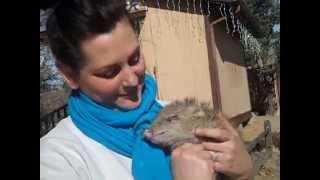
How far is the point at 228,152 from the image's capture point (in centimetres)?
313

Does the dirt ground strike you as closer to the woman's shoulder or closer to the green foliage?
the green foliage

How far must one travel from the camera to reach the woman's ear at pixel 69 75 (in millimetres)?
3117

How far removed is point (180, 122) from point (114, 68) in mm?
507

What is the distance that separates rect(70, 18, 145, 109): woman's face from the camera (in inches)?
120

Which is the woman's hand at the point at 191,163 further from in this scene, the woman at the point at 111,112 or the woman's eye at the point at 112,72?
the woman's eye at the point at 112,72

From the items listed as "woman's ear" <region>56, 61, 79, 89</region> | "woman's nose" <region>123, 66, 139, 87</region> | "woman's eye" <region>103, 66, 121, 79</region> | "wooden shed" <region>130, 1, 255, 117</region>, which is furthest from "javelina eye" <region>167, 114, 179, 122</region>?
"woman's ear" <region>56, 61, 79, 89</region>

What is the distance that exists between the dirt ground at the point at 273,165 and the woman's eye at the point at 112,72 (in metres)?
1.00

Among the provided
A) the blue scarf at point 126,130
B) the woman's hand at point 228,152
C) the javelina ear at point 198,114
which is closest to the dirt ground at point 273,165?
the woman's hand at point 228,152

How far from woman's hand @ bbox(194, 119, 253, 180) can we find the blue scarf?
260 millimetres

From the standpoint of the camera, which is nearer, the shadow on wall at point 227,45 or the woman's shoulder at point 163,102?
the woman's shoulder at point 163,102

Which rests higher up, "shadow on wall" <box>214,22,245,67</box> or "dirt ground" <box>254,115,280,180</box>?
"shadow on wall" <box>214,22,245,67</box>

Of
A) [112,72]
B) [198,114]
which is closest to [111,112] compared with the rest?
[112,72]

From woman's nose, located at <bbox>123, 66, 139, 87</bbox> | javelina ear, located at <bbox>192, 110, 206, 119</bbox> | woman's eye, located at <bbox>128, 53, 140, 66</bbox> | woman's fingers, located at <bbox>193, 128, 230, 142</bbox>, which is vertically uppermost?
woman's eye, located at <bbox>128, 53, 140, 66</bbox>
